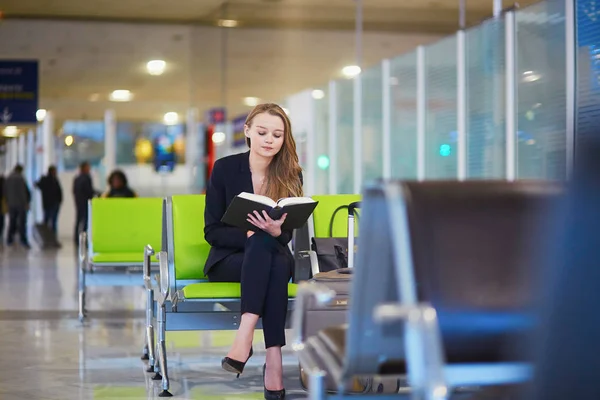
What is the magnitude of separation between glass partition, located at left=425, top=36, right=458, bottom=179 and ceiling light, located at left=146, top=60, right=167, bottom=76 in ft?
34.7

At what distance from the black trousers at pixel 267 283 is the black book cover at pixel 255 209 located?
99mm

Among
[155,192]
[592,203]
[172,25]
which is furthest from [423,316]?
[155,192]

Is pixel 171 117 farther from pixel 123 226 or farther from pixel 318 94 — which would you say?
pixel 123 226

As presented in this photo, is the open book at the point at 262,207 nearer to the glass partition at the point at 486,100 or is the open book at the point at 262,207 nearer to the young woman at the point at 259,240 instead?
the young woman at the point at 259,240

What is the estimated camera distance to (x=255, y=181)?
4852 millimetres

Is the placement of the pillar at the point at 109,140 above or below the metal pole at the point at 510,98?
above

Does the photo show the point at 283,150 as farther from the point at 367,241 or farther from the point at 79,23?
the point at 79,23

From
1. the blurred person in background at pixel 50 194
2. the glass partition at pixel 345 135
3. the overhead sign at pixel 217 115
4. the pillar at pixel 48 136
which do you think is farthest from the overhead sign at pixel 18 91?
the pillar at pixel 48 136

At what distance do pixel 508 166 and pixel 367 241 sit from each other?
5.64 meters

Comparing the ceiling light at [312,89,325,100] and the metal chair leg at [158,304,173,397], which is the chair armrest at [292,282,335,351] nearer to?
the metal chair leg at [158,304,173,397]

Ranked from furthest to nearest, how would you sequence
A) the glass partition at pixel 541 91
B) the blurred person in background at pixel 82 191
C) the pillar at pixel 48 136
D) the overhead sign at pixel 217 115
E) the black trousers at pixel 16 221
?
the pillar at pixel 48 136 < the black trousers at pixel 16 221 < the overhead sign at pixel 217 115 < the blurred person in background at pixel 82 191 < the glass partition at pixel 541 91

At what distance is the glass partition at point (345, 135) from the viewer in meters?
12.9

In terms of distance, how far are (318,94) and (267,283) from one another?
10299 millimetres

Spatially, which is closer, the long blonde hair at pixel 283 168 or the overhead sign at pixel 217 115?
the long blonde hair at pixel 283 168
